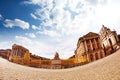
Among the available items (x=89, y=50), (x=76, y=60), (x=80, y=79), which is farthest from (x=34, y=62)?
(x=80, y=79)

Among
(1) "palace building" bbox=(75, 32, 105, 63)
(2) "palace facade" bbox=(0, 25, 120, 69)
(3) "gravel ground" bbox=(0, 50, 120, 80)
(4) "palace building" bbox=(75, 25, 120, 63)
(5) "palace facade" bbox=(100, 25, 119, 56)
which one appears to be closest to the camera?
(3) "gravel ground" bbox=(0, 50, 120, 80)

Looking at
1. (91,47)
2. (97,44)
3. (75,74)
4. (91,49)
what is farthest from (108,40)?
(75,74)

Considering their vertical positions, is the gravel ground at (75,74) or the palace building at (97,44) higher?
the palace building at (97,44)

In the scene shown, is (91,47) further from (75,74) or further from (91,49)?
(75,74)

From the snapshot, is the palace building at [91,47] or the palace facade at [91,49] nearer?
the palace facade at [91,49]

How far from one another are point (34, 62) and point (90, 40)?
23025mm

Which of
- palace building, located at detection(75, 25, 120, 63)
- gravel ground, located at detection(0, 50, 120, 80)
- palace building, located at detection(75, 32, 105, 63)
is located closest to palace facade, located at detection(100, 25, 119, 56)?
palace building, located at detection(75, 25, 120, 63)

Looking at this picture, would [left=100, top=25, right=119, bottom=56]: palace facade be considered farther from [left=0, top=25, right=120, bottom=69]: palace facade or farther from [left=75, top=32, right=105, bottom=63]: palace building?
[left=75, top=32, right=105, bottom=63]: palace building

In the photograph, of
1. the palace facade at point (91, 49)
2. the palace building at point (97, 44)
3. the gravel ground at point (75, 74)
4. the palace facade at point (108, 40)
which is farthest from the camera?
the palace building at point (97, 44)

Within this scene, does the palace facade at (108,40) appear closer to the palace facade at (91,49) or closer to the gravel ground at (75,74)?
the palace facade at (91,49)

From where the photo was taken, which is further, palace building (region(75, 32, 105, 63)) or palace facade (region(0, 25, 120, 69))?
palace building (region(75, 32, 105, 63))

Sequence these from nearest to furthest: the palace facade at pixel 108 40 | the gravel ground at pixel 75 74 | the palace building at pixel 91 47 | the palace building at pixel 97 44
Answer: the gravel ground at pixel 75 74 < the palace facade at pixel 108 40 < the palace building at pixel 97 44 < the palace building at pixel 91 47

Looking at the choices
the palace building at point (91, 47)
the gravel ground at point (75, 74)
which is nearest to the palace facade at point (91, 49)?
the palace building at point (91, 47)

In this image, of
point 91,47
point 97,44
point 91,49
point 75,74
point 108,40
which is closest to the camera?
point 75,74
